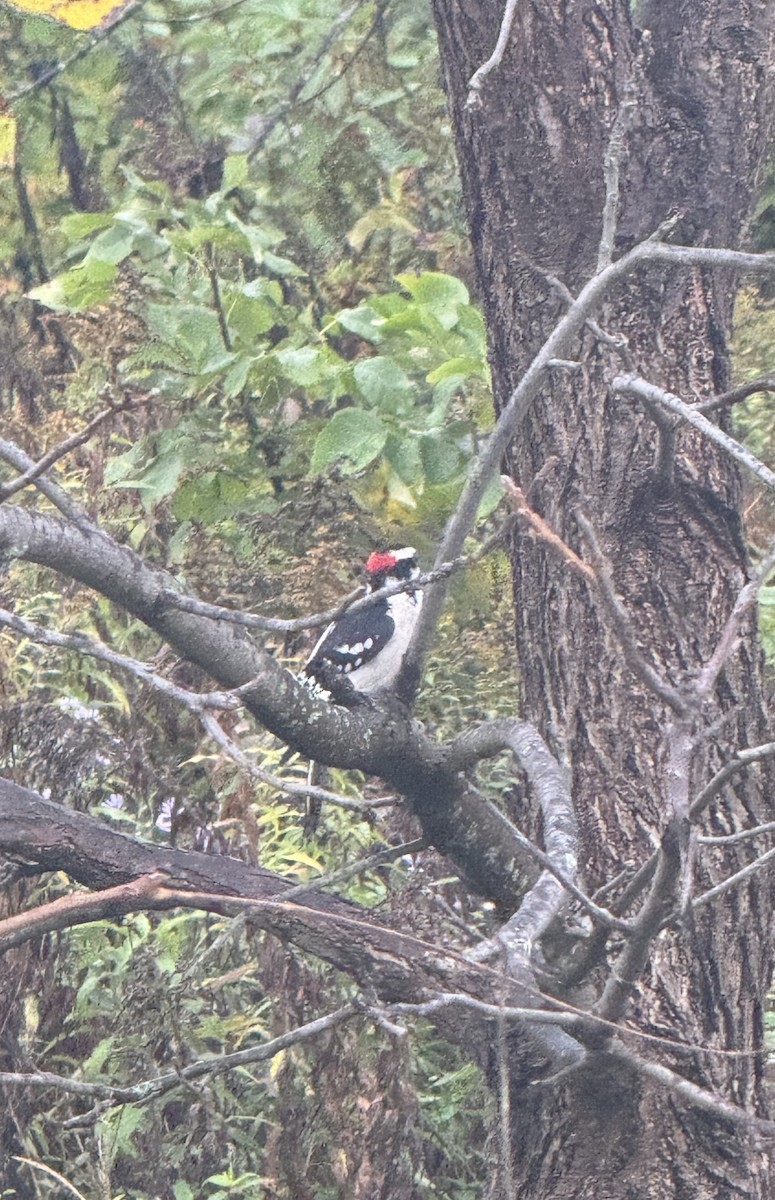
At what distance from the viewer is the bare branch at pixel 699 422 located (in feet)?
6.39

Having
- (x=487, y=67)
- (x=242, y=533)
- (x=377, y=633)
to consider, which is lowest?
(x=377, y=633)

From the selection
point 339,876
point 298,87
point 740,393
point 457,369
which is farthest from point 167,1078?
point 298,87

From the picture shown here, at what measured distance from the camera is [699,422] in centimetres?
208

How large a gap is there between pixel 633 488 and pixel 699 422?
28.9 inches

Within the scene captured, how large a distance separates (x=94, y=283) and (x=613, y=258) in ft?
4.15

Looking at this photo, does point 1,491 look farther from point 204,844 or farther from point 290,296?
point 290,296

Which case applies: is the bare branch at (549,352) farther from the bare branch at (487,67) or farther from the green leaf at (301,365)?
the green leaf at (301,365)

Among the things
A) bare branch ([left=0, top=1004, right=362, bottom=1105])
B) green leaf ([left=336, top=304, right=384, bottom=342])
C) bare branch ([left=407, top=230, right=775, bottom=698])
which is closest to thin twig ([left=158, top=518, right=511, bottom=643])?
bare branch ([left=407, top=230, right=775, bottom=698])

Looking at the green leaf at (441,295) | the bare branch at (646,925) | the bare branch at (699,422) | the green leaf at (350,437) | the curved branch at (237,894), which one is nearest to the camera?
the bare branch at (646,925)

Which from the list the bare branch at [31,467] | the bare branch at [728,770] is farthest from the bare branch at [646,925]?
the bare branch at [31,467]

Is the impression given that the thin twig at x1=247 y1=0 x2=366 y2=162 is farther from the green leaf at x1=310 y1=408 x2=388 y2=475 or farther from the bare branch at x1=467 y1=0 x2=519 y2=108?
the bare branch at x1=467 y1=0 x2=519 y2=108

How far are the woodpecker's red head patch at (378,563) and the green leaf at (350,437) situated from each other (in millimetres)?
1563

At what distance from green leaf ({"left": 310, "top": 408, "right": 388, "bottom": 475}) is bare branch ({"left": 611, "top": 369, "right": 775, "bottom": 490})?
827mm

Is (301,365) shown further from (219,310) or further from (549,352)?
(549,352)
